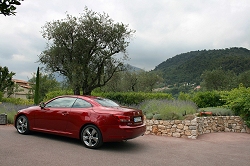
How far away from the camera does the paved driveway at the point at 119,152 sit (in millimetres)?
5250

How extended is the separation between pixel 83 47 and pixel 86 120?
12.2 m


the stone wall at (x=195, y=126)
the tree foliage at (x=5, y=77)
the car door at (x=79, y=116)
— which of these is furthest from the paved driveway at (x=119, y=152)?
the tree foliage at (x=5, y=77)

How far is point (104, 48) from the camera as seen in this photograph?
18.5 meters

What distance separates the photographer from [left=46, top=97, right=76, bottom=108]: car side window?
285 inches

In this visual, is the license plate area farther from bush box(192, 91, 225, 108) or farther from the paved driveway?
bush box(192, 91, 225, 108)

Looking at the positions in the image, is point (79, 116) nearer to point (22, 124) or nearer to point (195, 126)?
point (22, 124)

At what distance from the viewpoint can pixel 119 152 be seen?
628 cm

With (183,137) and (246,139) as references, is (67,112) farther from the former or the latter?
(246,139)

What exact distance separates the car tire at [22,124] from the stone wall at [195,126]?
4842 millimetres

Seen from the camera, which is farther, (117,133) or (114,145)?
(114,145)

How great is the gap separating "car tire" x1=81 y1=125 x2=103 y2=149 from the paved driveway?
174 mm

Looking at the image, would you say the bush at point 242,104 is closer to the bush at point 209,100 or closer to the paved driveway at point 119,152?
the bush at point 209,100

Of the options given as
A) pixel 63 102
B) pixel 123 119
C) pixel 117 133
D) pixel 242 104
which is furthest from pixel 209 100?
pixel 63 102

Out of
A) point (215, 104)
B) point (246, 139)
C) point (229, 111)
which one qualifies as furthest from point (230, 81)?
point (246, 139)
